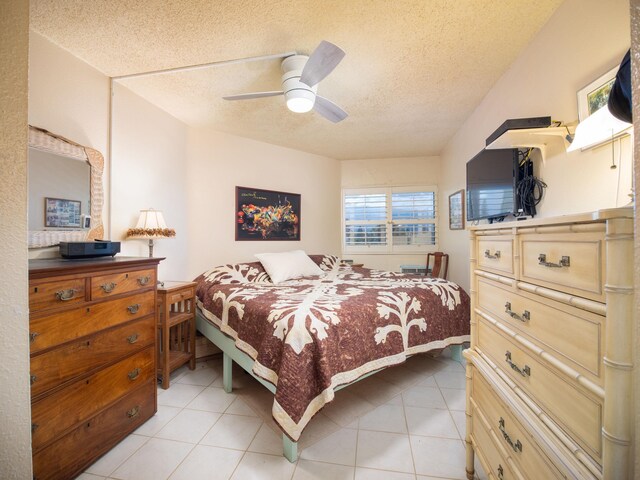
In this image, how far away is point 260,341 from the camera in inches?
65.9

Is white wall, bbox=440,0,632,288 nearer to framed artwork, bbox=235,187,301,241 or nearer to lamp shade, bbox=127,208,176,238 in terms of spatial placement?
framed artwork, bbox=235,187,301,241

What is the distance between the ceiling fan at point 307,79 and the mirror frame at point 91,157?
1.09m

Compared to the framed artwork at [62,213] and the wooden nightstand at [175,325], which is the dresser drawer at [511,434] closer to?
the wooden nightstand at [175,325]

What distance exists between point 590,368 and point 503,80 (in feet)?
7.42

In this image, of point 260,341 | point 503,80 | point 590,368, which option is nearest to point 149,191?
point 260,341

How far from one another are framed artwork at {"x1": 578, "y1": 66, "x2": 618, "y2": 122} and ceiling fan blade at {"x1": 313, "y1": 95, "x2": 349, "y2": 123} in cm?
138

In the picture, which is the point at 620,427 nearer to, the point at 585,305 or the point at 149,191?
the point at 585,305

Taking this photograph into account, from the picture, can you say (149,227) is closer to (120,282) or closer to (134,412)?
(120,282)

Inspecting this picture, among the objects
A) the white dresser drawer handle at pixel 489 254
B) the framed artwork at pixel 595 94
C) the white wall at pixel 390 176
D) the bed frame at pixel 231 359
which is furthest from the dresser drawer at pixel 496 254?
the white wall at pixel 390 176

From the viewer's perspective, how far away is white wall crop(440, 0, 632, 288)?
1.14 metres

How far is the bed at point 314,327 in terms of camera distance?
4.67 ft

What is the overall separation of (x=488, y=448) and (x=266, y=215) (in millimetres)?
3029

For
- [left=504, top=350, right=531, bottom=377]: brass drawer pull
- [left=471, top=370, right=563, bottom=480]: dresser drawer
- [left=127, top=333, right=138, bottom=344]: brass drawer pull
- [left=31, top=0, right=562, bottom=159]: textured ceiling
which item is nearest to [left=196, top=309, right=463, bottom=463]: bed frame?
[left=127, top=333, right=138, bottom=344]: brass drawer pull

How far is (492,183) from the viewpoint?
2023 millimetres
